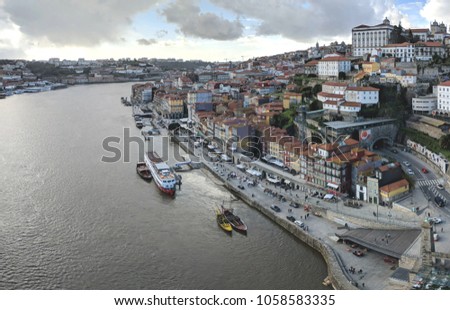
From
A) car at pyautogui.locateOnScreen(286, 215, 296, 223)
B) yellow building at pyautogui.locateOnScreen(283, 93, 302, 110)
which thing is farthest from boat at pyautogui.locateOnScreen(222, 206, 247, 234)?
yellow building at pyautogui.locateOnScreen(283, 93, 302, 110)

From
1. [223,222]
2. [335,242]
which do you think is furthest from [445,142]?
[223,222]

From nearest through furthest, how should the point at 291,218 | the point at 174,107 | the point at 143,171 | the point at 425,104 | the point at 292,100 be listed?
the point at 291,218
the point at 143,171
the point at 425,104
the point at 292,100
the point at 174,107

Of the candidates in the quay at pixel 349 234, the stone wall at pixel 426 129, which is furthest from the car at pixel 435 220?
the stone wall at pixel 426 129

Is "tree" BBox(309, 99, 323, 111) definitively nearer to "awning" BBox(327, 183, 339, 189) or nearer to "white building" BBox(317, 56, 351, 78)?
"white building" BBox(317, 56, 351, 78)

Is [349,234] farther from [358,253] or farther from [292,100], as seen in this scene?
[292,100]

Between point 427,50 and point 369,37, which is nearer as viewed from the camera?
point 427,50

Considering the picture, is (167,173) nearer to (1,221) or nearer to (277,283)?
(1,221)
